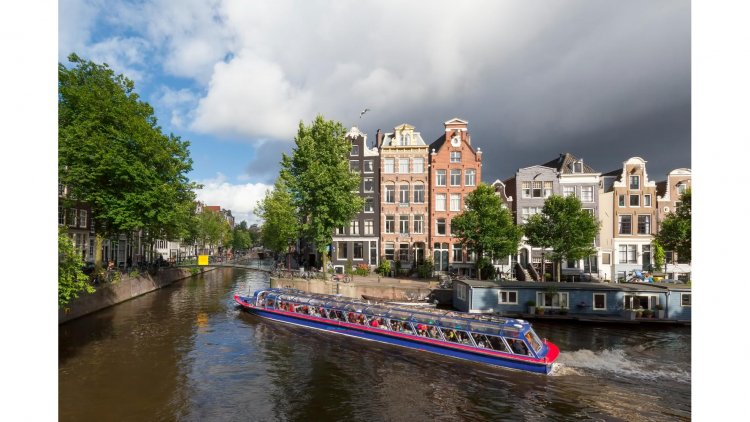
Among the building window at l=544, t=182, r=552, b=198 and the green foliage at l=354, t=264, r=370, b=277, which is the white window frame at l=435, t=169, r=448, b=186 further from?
the green foliage at l=354, t=264, r=370, b=277

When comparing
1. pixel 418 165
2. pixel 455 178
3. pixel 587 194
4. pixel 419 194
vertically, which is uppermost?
pixel 418 165

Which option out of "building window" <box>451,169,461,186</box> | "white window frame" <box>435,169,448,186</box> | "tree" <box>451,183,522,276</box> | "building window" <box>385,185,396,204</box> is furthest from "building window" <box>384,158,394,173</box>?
"tree" <box>451,183,522,276</box>

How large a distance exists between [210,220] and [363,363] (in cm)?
8161

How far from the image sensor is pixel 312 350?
928 inches

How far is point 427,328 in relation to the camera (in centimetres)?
2341

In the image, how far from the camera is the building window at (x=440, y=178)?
48.3 meters

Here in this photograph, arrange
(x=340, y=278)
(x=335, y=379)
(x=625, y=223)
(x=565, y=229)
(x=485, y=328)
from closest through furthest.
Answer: (x=335, y=379)
(x=485, y=328)
(x=565, y=229)
(x=340, y=278)
(x=625, y=223)

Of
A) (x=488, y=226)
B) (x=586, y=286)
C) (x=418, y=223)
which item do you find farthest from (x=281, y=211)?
(x=586, y=286)

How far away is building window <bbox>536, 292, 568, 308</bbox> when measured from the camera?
104ft

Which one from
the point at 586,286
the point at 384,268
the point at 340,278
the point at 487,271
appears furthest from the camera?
the point at 384,268

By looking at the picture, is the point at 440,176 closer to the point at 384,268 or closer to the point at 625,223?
the point at 384,268

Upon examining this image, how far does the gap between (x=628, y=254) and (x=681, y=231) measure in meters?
14.1

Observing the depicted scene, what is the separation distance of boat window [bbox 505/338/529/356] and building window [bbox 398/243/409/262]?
28.7 meters

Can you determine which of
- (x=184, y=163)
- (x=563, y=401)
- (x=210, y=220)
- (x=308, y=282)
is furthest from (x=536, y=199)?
(x=210, y=220)
